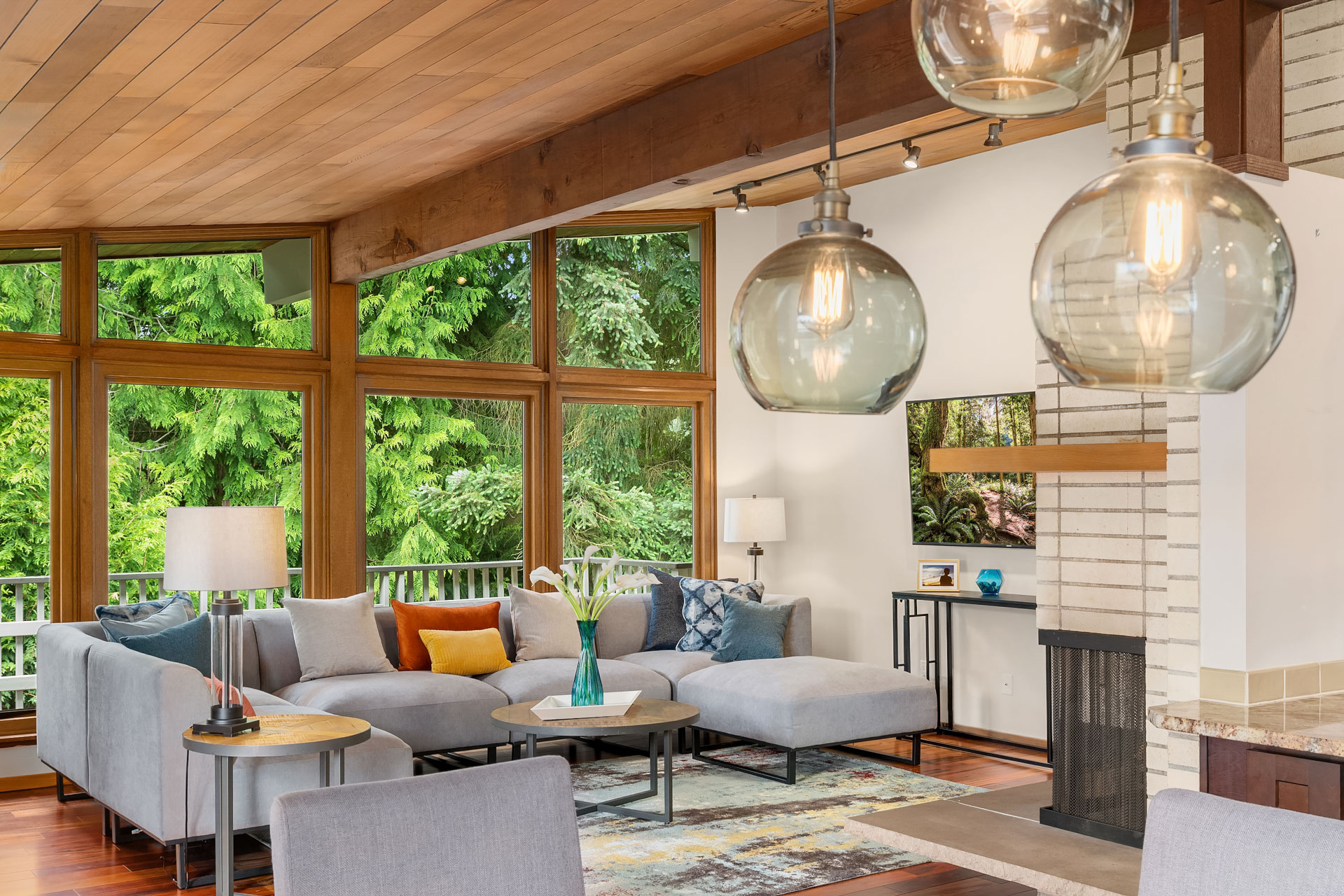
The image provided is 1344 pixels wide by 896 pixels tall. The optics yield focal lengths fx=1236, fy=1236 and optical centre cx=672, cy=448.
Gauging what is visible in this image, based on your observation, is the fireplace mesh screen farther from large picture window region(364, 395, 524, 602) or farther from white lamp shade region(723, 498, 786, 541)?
large picture window region(364, 395, 524, 602)

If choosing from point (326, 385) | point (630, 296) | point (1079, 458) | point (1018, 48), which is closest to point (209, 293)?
point (326, 385)

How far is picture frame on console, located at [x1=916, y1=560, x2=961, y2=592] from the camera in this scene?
277 inches

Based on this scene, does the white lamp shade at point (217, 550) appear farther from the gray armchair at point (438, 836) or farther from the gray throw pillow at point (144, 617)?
the gray armchair at point (438, 836)

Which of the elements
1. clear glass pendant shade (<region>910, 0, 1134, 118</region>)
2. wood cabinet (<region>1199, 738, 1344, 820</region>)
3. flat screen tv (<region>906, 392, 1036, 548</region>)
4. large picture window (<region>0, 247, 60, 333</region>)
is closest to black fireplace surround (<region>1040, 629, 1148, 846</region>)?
wood cabinet (<region>1199, 738, 1344, 820</region>)

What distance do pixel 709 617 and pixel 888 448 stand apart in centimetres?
157

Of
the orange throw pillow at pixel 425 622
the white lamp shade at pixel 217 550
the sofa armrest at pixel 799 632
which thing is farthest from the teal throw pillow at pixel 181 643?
the sofa armrest at pixel 799 632

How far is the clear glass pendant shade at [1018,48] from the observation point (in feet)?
3.98

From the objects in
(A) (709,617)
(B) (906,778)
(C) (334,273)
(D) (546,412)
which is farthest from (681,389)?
(B) (906,778)

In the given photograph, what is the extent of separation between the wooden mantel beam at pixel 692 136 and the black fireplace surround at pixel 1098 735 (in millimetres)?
1854

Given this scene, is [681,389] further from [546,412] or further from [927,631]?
[927,631]

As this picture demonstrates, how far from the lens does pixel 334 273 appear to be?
693cm

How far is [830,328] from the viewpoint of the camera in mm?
1357

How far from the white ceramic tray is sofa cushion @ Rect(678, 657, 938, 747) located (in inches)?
33.2

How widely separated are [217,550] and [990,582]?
427 cm
